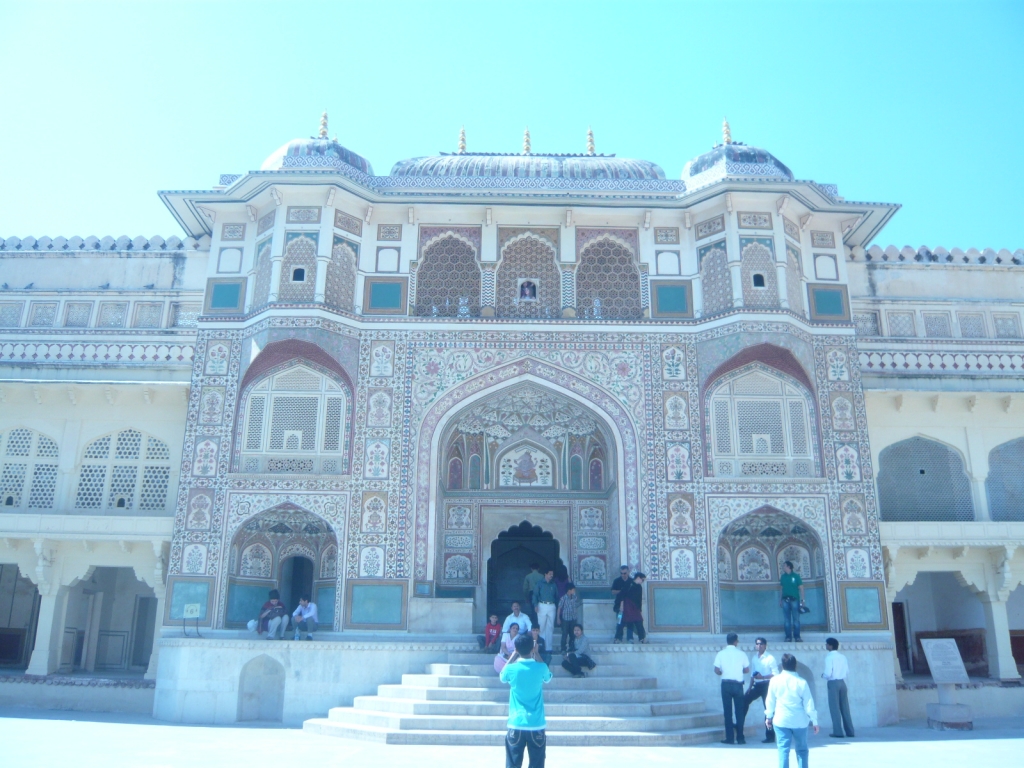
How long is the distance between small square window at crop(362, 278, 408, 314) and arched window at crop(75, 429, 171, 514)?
3893mm

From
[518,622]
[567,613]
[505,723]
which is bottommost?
[505,723]

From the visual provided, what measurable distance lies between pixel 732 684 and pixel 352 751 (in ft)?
12.6

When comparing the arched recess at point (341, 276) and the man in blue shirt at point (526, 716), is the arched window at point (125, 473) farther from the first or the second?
the man in blue shirt at point (526, 716)

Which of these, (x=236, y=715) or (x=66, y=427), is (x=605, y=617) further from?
(x=66, y=427)

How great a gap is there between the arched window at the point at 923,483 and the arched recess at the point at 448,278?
23.0 feet

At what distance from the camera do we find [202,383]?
1341 centimetres

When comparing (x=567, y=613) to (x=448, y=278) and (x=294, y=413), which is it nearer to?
(x=294, y=413)

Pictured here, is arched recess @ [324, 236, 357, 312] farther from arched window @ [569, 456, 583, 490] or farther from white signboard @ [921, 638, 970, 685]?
white signboard @ [921, 638, 970, 685]

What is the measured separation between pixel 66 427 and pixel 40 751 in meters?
7.17

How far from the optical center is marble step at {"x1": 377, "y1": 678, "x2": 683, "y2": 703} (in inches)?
393

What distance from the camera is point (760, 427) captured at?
44.0ft

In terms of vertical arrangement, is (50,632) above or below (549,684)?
above

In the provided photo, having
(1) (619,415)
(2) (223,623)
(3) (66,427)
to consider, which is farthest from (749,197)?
(3) (66,427)

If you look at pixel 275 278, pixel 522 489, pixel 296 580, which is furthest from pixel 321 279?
pixel 296 580
